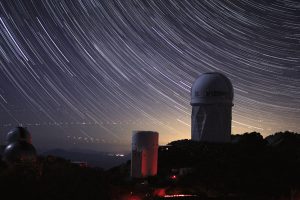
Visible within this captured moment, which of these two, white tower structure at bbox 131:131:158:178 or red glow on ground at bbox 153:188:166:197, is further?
white tower structure at bbox 131:131:158:178

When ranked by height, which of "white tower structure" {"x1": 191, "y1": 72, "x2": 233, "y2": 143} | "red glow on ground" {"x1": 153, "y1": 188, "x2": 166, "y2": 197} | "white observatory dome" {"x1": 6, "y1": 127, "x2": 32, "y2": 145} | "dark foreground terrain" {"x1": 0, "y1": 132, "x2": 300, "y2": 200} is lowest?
"red glow on ground" {"x1": 153, "y1": 188, "x2": 166, "y2": 197}

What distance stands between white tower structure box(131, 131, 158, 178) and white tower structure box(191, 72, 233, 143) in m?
11.0

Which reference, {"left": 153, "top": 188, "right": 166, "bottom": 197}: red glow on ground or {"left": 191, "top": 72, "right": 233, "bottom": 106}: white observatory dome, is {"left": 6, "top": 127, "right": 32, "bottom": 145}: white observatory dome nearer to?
{"left": 153, "top": 188, "right": 166, "bottom": 197}: red glow on ground

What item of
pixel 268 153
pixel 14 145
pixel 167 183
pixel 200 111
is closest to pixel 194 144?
pixel 200 111

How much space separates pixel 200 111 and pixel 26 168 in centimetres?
2229

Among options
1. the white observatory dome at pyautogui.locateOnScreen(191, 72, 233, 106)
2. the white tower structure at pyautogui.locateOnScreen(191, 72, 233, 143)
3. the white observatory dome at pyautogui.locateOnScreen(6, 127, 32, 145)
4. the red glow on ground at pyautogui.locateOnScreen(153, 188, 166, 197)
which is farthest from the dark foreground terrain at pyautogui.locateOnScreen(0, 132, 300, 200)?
the white observatory dome at pyautogui.locateOnScreen(191, 72, 233, 106)

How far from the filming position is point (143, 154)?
40344 millimetres

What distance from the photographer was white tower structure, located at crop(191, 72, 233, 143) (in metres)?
49.4

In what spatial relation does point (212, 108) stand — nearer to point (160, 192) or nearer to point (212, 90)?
point (212, 90)

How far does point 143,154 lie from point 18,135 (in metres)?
13.4

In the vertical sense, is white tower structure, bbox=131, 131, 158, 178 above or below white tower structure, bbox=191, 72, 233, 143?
below

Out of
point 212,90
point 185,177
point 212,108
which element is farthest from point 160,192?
point 212,90

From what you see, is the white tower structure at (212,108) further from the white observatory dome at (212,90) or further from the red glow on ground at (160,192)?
the red glow on ground at (160,192)

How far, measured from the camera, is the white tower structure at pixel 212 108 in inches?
1944
